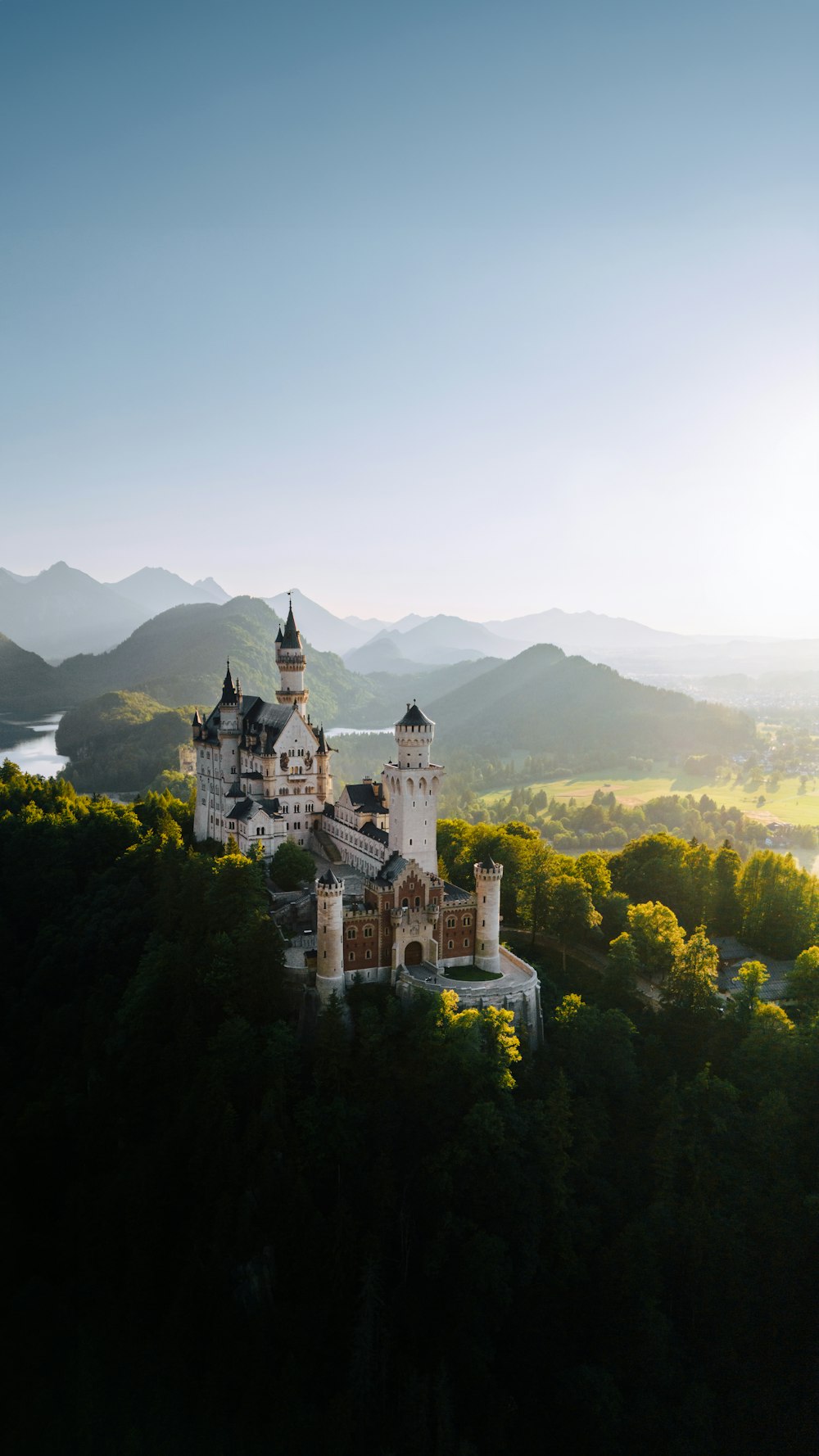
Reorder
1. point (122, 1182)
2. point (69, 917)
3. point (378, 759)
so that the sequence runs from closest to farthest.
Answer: point (122, 1182), point (69, 917), point (378, 759)

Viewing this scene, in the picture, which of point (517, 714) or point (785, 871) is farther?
point (517, 714)

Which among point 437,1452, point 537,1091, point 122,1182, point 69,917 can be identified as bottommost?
point 437,1452

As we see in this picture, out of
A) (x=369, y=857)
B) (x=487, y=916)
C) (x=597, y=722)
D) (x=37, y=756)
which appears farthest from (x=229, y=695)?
(x=597, y=722)

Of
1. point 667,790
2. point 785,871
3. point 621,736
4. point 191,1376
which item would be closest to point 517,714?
point 621,736

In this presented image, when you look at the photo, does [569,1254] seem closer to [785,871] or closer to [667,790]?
[785,871]

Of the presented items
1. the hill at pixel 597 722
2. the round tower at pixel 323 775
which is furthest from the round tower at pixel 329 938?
the hill at pixel 597 722

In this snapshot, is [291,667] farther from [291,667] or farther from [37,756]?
[37,756]

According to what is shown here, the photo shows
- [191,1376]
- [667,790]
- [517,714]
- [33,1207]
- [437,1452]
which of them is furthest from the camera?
[517,714]

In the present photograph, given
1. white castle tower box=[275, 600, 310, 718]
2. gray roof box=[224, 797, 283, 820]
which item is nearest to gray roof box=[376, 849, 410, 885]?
gray roof box=[224, 797, 283, 820]
